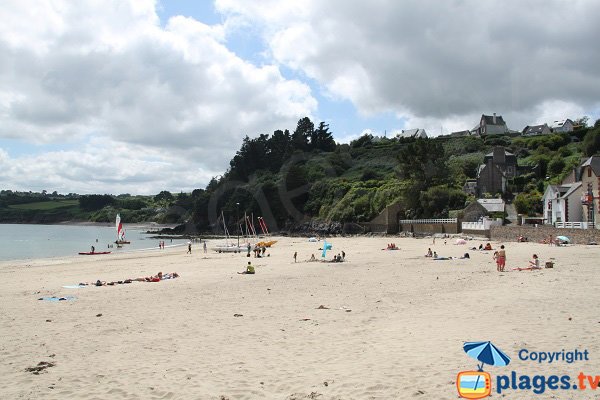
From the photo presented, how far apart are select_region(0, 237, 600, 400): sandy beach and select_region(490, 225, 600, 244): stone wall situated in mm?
16702

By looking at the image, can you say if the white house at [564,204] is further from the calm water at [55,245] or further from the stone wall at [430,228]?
the calm water at [55,245]

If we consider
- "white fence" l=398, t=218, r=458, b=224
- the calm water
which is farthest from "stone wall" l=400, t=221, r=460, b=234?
the calm water

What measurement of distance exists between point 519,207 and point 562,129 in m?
70.2

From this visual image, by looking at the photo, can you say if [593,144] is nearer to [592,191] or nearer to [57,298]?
[592,191]

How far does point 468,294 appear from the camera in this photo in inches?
637

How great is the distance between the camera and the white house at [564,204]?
1801 inches

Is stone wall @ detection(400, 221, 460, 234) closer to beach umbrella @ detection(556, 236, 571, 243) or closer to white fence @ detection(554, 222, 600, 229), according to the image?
white fence @ detection(554, 222, 600, 229)

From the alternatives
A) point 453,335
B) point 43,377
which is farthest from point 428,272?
point 43,377

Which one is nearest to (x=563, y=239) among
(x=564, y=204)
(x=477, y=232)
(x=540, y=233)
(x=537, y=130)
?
(x=540, y=233)

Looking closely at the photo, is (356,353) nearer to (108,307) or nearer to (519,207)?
(108,307)

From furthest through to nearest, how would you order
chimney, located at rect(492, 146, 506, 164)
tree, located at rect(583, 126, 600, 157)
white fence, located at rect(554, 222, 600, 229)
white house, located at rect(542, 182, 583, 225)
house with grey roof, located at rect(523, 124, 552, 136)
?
house with grey roof, located at rect(523, 124, 552, 136) < chimney, located at rect(492, 146, 506, 164) < tree, located at rect(583, 126, 600, 157) < white house, located at rect(542, 182, 583, 225) < white fence, located at rect(554, 222, 600, 229)

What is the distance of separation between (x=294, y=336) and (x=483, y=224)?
43.3 metres

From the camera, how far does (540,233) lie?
40.1 meters

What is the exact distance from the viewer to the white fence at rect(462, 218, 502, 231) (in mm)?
48884
